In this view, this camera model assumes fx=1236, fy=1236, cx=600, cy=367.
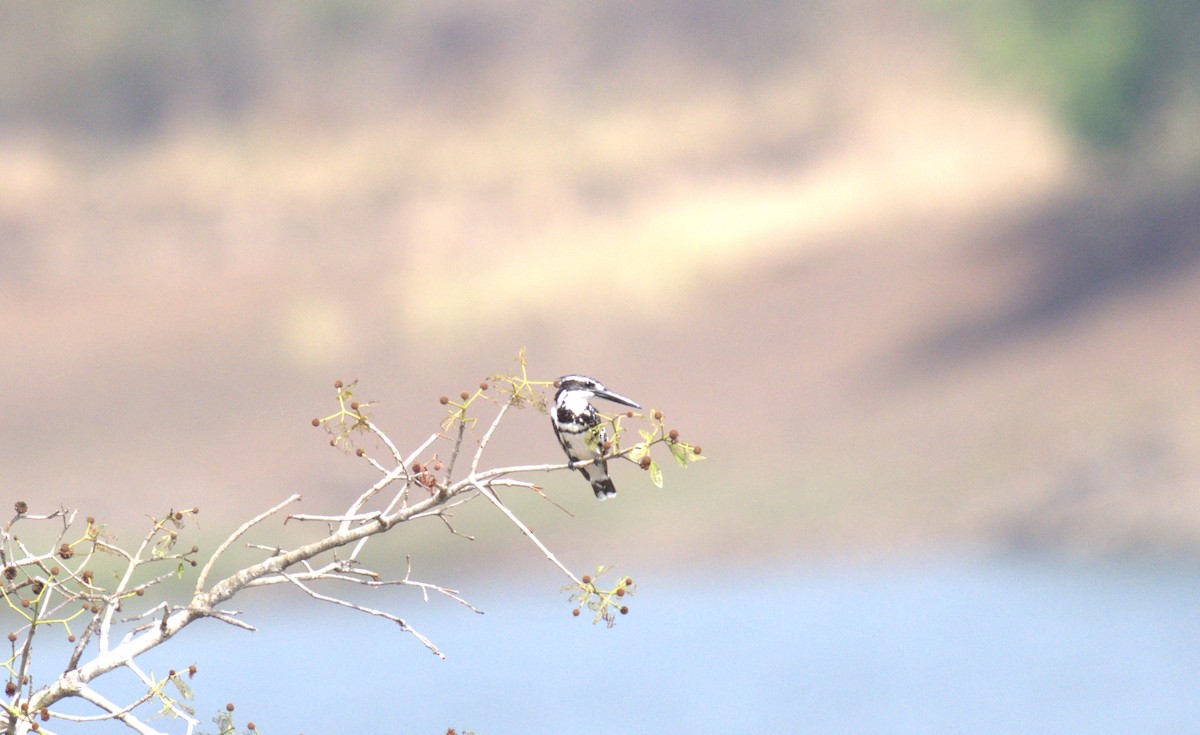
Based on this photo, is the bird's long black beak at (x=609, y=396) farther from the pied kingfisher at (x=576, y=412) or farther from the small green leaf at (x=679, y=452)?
the small green leaf at (x=679, y=452)

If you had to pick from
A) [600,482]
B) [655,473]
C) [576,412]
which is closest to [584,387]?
[576,412]

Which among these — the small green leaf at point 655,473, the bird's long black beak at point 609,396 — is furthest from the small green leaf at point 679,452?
the bird's long black beak at point 609,396

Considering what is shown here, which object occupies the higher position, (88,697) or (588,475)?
(588,475)

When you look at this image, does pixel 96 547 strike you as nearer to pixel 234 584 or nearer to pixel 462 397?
pixel 234 584

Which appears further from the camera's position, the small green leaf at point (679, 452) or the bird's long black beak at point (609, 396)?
the bird's long black beak at point (609, 396)

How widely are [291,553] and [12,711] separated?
539 mm

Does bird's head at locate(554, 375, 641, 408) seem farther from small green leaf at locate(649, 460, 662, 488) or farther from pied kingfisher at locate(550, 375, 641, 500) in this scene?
small green leaf at locate(649, 460, 662, 488)

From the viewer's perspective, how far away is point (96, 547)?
2371 mm

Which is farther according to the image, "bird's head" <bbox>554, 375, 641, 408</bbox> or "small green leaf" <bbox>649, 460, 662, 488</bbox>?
"bird's head" <bbox>554, 375, 641, 408</bbox>

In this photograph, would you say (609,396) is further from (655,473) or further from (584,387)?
(655,473)

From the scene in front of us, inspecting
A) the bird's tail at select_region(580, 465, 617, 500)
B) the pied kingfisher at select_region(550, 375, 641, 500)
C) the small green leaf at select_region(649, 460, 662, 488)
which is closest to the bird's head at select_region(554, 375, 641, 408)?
the pied kingfisher at select_region(550, 375, 641, 500)

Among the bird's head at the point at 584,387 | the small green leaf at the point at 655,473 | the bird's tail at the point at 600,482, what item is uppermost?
the bird's head at the point at 584,387

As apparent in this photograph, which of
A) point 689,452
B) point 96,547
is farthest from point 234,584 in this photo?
point 689,452

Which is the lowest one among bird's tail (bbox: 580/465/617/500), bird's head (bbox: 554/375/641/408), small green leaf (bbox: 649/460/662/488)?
small green leaf (bbox: 649/460/662/488)
